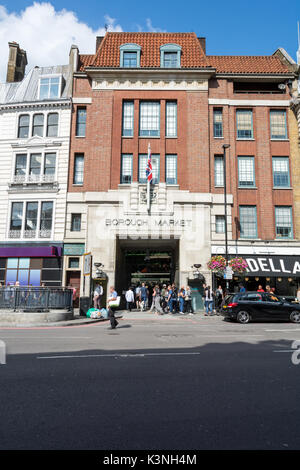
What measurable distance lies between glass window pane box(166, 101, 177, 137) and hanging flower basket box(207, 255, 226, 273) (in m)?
10.9

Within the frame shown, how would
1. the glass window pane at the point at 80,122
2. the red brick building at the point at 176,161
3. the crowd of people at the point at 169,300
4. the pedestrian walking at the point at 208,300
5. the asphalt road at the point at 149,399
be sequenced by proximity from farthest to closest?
the glass window pane at the point at 80,122
the red brick building at the point at 176,161
the crowd of people at the point at 169,300
the pedestrian walking at the point at 208,300
the asphalt road at the point at 149,399

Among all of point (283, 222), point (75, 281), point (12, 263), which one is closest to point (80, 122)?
point (12, 263)

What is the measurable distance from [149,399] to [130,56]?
28666 millimetres

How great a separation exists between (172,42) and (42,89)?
12454 millimetres

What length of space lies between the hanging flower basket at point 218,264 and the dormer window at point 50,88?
1897 centimetres

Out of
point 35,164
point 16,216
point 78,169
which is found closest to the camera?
point 16,216

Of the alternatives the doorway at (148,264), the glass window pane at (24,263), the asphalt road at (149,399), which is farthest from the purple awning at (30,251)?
the asphalt road at (149,399)

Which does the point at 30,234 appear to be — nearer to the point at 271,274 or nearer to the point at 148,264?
the point at 148,264

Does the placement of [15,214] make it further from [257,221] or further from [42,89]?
[257,221]

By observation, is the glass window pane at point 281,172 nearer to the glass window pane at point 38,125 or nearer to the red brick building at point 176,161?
the red brick building at point 176,161

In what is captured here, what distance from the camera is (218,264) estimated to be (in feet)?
70.3

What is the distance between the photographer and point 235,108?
26.1 meters

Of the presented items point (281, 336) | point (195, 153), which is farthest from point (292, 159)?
point (281, 336)

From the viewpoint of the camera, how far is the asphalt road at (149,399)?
127 inches
